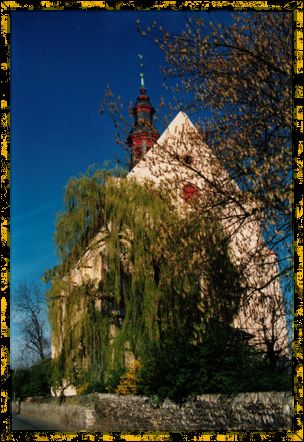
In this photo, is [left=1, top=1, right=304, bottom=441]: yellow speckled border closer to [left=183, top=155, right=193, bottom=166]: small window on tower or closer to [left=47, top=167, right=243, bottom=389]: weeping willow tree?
[left=183, top=155, right=193, bottom=166]: small window on tower

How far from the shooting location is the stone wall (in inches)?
316


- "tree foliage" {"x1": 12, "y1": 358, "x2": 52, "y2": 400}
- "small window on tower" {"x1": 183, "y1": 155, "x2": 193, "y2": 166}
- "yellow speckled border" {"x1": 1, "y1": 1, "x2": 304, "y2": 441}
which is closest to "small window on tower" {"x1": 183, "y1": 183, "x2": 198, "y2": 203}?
"small window on tower" {"x1": 183, "y1": 155, "x2": 193, "y2": 166}

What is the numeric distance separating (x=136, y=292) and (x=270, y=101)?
9185mm

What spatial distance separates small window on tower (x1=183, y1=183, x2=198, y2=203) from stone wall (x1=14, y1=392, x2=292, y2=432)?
3793 mm

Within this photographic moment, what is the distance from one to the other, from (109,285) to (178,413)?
5.57 meters

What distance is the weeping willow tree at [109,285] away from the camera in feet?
46.0

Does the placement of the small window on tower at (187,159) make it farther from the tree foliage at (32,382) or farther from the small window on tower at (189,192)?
the tree foliage at (32,382)

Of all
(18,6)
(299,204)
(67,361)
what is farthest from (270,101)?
(67,361)

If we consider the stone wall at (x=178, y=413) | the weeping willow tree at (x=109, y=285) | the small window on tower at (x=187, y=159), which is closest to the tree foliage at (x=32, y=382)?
the stone wall at (x=178, y=413)

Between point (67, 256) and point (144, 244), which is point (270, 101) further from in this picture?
point (67, 256)

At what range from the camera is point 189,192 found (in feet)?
29.2

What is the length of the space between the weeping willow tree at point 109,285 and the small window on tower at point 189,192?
365cm

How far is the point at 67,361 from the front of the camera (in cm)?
1498

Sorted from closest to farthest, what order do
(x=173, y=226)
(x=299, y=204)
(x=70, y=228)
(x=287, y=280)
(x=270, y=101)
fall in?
(x=299, y=204) < (x=270, y=101) < (x=287, y=280) < (x=173, y=226) < (x=70, y=228)
